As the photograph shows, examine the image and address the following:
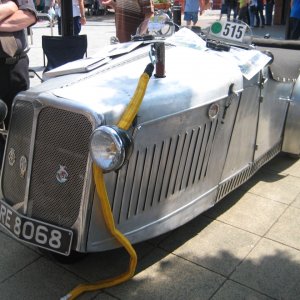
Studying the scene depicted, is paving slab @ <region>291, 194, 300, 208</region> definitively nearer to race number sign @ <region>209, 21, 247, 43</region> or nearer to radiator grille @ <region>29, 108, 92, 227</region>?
race number sign @ <region>209, 21, 247, 43</region>

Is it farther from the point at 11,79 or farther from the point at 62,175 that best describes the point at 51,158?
the point at 11,79

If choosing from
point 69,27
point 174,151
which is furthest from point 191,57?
point 69,27

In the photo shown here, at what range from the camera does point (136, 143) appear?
8.12 feet

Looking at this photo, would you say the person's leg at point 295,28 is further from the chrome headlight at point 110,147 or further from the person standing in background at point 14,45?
the chrome headlight at point 110,147

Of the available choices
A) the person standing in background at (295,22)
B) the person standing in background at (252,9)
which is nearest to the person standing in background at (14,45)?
the person standing in background at (295,22)

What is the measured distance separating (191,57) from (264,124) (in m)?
0.98

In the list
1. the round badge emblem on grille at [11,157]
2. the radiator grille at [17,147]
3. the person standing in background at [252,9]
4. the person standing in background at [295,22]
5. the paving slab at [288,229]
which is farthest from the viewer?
the person standing in background at [252,9]

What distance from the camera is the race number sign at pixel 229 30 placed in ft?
12.2

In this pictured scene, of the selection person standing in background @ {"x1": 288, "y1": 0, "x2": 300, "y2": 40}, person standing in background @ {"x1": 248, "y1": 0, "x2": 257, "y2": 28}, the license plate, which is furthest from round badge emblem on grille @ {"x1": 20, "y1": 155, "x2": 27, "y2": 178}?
person standing in background @ {"x1": 248, "y1": 0, "x2": 257, "y2": 28}

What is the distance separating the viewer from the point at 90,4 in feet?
77.8

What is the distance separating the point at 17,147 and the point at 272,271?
183cm

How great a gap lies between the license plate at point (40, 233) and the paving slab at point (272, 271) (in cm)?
113

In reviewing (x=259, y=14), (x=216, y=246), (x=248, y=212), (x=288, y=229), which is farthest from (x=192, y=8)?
(x=216, y=246)

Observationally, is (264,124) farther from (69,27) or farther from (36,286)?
(69,27)
